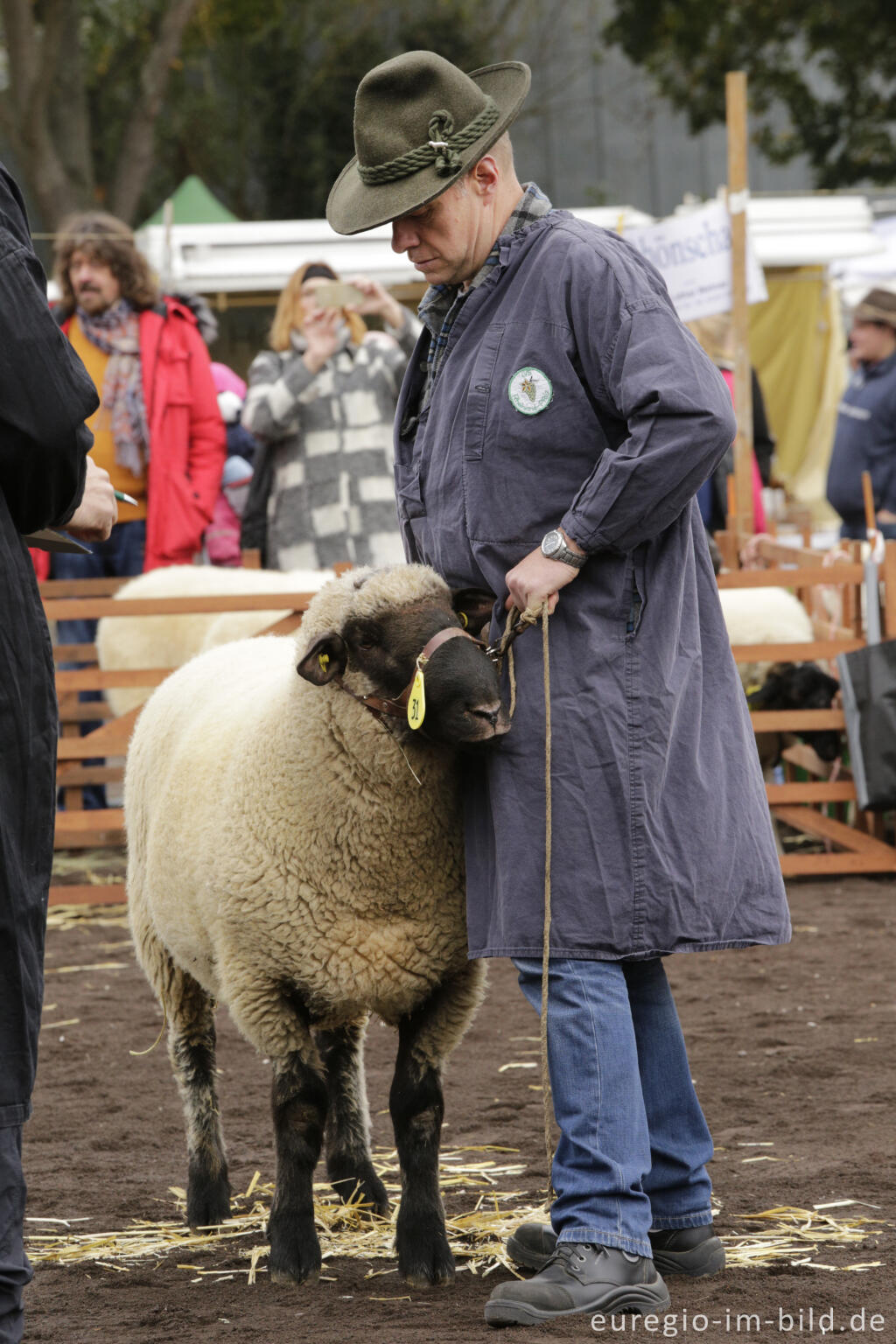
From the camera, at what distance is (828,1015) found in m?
5.18

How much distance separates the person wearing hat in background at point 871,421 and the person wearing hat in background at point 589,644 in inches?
222

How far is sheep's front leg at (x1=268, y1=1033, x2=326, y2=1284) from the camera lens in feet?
10.8

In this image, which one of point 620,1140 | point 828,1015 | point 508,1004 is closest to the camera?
point 620,1140

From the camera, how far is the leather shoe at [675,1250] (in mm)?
3152

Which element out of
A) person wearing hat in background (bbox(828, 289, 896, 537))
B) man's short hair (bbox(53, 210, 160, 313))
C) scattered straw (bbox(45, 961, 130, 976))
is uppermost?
man's short hair (bbox(53, 210, 160, 313))

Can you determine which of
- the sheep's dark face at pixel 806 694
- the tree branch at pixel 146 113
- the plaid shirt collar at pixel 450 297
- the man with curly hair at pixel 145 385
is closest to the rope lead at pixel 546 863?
the plaid shirt collar at pixel 450 297

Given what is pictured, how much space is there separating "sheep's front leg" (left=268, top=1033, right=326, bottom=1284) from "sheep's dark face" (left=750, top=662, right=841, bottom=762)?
14.5 ft

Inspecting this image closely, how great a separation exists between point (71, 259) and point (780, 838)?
4.31m

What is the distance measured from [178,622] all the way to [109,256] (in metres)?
1.71

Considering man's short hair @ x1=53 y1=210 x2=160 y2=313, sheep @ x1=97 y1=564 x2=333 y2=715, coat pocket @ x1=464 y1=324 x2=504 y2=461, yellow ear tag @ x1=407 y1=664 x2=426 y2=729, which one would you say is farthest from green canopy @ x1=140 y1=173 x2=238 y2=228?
yellow ear tag @ x1=407 y1=664 x2=426 y2=729

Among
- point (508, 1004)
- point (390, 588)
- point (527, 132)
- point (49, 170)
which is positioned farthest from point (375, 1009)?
point (527, 132)

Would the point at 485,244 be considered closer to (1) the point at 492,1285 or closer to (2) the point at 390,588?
(2) the point at 390,588

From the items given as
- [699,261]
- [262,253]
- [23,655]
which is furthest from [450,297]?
[262,253]

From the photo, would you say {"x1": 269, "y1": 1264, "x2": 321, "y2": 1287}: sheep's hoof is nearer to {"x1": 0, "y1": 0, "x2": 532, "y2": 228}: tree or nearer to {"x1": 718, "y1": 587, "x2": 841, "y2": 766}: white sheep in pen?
{"x1": 718, "y1": 587, "x2": 841, "y2": 766}: white sheep in pen
